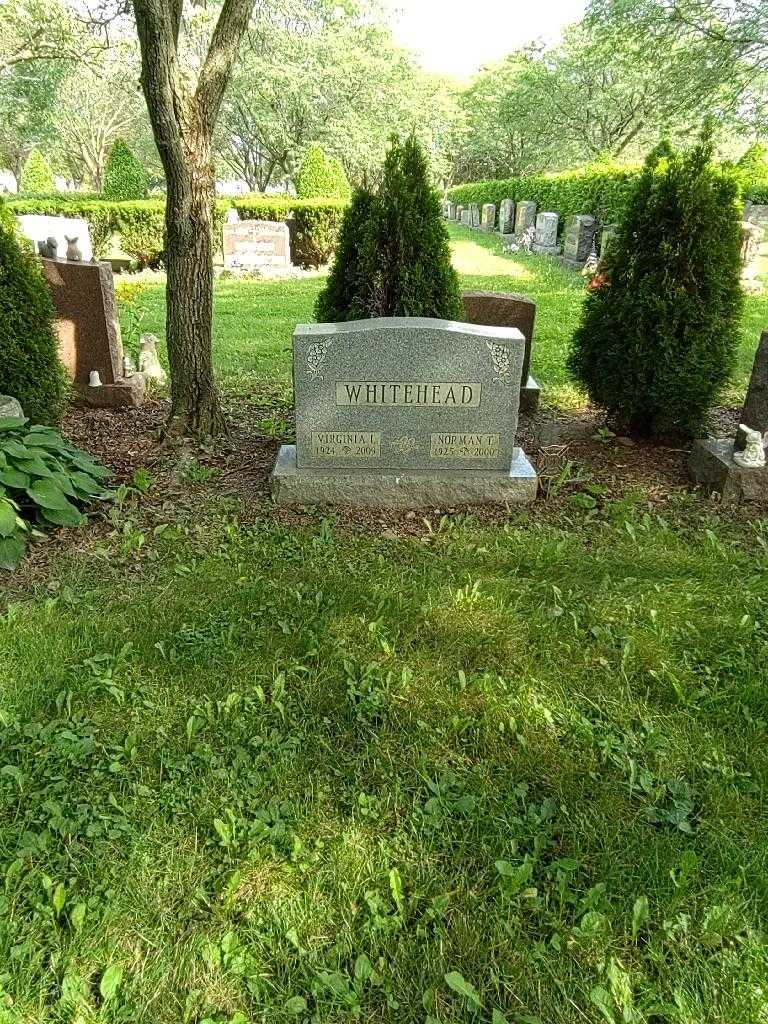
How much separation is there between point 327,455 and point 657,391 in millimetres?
2313

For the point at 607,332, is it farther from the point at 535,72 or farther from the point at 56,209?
the point at 535,72

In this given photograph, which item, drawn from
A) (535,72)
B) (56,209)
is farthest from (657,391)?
(535,72)

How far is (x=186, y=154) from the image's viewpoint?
3.89 metres

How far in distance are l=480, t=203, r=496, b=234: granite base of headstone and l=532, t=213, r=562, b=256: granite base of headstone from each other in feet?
29.4

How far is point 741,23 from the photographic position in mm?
12695

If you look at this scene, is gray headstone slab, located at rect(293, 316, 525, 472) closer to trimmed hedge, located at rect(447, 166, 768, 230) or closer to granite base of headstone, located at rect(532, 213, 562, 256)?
trimmed hedge, located at rect(447, 166, 768, 230)

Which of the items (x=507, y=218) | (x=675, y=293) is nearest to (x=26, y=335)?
(x=675, y=293)

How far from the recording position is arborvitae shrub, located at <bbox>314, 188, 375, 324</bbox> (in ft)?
14.8

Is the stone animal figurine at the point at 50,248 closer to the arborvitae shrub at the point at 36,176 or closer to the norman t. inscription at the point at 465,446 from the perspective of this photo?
the norman t. inscription at the point at 465,446

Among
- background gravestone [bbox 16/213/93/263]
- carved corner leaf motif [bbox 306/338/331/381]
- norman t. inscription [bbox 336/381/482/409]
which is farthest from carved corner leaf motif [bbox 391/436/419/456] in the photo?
background gravestone [bbox 16/213/93/263]

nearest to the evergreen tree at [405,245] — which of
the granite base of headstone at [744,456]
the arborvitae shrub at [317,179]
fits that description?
the granite base of headstone at [744,456]

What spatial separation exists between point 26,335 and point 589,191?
48.2 ft

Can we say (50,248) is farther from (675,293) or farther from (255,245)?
(255,245)

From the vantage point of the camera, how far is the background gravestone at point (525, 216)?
20.1 metres
